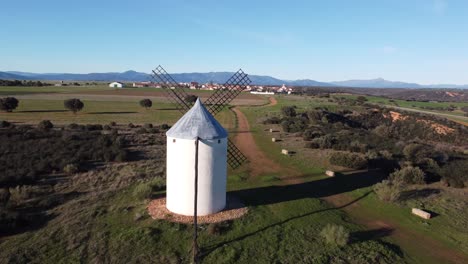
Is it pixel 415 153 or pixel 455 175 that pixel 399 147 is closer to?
pixel 415 153

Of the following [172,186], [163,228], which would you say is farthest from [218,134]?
[163,228]

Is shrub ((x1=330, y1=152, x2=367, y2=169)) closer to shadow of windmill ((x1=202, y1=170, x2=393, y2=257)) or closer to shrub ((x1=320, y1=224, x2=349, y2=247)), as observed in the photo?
shadow of windmill ((x1=202, y1=170, x2=393, y2=257))

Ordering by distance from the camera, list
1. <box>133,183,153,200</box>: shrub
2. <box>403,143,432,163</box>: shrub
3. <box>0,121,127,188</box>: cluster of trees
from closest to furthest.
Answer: <box>133,183,153,200</box>: shrub
<box>0,121,127,188</box>: cluster of trees
<box>403,143,432,163</box>: shrub

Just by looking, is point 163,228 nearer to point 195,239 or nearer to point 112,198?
point 195,239

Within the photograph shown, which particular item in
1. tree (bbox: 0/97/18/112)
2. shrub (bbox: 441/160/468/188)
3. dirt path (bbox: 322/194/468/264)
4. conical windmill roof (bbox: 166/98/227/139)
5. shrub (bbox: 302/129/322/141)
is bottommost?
dirt path (bbox: 322/194/468/264)

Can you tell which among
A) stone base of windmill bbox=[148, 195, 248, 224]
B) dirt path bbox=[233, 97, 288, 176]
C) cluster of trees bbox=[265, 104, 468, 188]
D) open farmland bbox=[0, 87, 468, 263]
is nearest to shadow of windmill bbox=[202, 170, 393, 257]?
open farmland bbox=[0, 87, 468, 263]

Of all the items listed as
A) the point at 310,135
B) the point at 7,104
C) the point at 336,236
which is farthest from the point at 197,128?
the point at 7,104

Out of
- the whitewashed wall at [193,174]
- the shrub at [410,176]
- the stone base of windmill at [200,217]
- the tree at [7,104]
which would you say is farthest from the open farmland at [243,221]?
the tree at [7,104]
